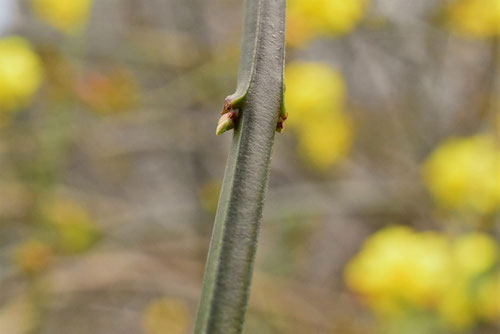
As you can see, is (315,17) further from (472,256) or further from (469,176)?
(472,256)

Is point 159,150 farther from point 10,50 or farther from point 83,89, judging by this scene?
point 10,50

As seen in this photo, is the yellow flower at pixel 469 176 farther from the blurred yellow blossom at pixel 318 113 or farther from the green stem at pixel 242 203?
the green stem at pixel 242 203

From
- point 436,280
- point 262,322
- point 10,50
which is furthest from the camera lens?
point 262,322

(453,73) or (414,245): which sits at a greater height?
(453,73)

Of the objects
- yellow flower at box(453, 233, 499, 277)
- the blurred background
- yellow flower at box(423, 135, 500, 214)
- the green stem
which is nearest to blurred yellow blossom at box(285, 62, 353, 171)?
the blurred background

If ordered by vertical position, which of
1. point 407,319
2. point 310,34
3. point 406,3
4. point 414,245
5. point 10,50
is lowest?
point 407,319

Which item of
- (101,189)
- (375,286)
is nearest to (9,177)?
(101,189)

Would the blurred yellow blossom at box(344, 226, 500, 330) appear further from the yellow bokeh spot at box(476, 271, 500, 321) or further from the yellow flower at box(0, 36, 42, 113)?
the yellow flower at box(0, 36, 42, 113)
